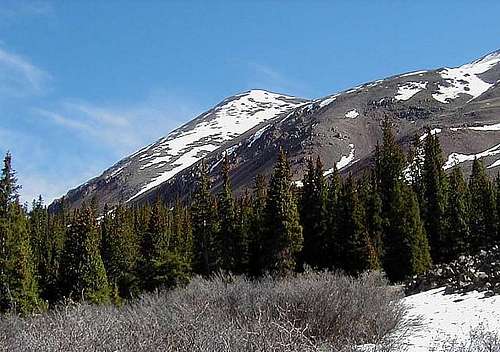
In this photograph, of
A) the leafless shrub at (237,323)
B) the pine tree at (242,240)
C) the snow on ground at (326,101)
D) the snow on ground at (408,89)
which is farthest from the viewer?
the snow on ground at (326,101)

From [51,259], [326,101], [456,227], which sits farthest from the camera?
[326,101]

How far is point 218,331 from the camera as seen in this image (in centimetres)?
754

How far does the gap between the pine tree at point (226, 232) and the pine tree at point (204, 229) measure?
2.07 ft

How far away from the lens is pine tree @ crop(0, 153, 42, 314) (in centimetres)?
3243

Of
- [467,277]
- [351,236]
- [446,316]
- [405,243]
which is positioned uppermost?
[351,236]

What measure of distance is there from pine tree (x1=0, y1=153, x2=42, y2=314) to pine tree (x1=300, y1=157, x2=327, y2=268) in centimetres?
1595

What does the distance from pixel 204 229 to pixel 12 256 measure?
16.1m

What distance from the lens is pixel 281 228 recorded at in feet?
125

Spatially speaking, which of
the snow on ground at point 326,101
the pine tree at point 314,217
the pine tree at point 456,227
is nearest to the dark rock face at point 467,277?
the pine tree at point 314,217

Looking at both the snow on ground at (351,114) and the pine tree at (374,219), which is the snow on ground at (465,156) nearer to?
the snow on ground at (351,114)

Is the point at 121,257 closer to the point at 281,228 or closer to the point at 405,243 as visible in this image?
the point at 281,228

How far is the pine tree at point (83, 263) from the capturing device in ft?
118

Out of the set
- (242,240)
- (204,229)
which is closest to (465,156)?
(204,229)

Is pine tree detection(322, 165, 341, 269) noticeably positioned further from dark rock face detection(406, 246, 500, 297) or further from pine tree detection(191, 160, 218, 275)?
dark rock face detection(406, 246, 500, 297)
